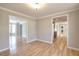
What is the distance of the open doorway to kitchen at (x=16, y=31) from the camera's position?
221 centimetres

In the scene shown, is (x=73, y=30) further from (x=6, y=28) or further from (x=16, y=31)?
(x=6, y=28)

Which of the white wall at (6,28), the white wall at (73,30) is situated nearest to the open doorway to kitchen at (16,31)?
the white wall at (6,28)

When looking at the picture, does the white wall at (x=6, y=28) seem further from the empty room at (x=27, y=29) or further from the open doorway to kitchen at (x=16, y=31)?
the open doorway to kitchen at (x=16, y=31)

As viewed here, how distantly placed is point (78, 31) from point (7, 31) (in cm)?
261

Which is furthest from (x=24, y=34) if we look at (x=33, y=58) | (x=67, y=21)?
(x=67, y=21)

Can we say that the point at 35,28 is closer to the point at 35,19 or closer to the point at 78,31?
the point at 35,19

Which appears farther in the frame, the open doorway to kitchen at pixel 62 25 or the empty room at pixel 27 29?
the open doorway to kitchen at pixel 62 25

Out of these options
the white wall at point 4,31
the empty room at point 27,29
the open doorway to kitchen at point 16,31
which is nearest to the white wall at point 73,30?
the empty room at point 27,29

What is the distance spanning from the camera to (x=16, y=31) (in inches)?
96.3

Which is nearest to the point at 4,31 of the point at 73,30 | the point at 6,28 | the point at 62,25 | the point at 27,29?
the point at 6,28

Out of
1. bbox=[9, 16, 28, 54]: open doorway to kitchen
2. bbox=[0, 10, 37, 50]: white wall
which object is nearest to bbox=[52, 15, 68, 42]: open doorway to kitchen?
bbox=[0, 10, 37, 50]: white wall

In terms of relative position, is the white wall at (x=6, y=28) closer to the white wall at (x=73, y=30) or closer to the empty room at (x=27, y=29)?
the empty room at (x=27, y=29)

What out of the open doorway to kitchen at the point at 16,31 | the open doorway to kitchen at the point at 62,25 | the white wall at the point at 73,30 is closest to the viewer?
the open doorway to kitchen at the point at 16,31

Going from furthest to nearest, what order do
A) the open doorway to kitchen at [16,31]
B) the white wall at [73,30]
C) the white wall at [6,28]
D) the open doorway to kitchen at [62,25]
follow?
the open doorway to kitchen at [62,25] < the white wall at [73,30] < the white wall at [6,28] < the open doorway to kitchen at [16,31]
